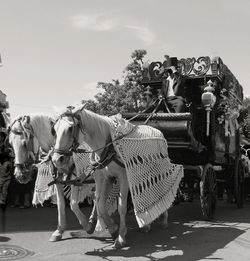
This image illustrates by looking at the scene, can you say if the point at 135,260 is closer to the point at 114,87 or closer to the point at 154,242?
the point at 154,242

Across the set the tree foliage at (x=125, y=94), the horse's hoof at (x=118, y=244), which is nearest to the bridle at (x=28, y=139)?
the horse's hoof at (x=118, y=244)

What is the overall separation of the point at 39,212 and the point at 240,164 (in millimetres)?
5589

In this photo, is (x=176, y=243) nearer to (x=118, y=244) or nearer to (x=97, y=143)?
(x=118, y=244)

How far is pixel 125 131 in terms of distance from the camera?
6938mm

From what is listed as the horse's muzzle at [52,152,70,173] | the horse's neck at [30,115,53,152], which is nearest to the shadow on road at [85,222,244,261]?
the horse's muzzle at [52,152,70,173]

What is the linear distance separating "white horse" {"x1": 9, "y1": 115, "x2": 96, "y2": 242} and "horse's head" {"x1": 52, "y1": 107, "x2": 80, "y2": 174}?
0.83 meters

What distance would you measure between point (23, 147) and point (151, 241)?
99.4 inches

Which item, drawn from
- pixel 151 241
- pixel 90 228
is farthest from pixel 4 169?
pixel 151 241

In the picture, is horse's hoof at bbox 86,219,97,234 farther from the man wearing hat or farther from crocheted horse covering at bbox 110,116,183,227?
the man wearing hat

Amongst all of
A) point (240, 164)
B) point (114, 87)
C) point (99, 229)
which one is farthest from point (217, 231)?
point (114, 87)

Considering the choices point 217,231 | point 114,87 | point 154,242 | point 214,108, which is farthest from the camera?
point 114,87

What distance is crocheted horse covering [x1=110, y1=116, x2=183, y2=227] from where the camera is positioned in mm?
6538

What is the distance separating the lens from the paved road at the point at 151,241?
6289 millimetres

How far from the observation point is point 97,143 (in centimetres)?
669
